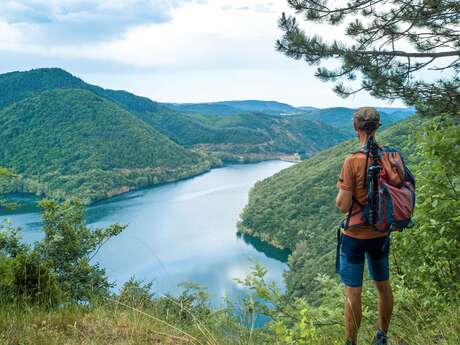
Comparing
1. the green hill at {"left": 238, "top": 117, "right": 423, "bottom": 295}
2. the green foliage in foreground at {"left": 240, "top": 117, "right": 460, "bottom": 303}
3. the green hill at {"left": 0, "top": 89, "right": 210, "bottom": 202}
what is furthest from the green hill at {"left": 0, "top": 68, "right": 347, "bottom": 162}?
the green hill at {"left": 238, "top": 117, "right": 423, "bottom": 295}

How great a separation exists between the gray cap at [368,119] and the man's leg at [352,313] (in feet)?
Result: 2.89

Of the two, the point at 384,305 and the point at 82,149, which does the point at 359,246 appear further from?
the point at 82,149

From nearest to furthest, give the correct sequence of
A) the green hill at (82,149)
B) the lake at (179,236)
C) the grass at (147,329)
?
the grass at (147,329) < the lake at (179,236) < the green hill at (82,149)

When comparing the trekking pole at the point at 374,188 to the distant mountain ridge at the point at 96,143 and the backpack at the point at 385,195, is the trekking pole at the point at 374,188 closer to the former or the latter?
the backpack at the point at 385,195

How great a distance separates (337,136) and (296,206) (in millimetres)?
112827

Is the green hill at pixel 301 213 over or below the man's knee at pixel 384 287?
below

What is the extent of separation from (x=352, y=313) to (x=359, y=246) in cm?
35

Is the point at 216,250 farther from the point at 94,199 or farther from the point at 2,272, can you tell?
the point at 2,272

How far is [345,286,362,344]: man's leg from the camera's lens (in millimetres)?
2217

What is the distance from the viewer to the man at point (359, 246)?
7.32 ft

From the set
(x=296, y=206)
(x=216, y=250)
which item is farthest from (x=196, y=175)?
(x=216, y=250)

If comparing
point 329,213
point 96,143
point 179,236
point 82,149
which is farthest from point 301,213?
point 96,143

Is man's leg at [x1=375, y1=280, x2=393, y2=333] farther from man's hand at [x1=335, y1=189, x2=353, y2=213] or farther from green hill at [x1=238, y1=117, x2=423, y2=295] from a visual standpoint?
green hill at [x1=238, y1=117, x2=423, y2=295]

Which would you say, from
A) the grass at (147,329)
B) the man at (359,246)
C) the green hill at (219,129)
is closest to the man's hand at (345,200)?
the man at (359,246)
